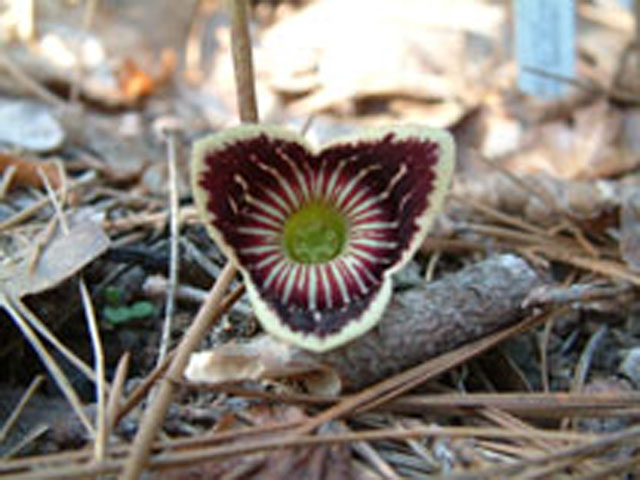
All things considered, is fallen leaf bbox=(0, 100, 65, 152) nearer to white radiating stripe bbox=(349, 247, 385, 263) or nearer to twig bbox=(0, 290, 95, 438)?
twig bbox=(0, 290, 95, 438)

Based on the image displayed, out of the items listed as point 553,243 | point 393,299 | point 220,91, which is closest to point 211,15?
point 220,91

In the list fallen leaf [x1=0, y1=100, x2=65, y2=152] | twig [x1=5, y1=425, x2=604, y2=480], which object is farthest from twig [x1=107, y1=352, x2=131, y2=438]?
fallen leaf [x1=0, y1=100, x2=65, y2=152]

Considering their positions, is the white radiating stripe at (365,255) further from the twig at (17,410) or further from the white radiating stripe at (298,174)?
the twig at (17,410)

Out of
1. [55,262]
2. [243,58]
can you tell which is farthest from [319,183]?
[55,262]

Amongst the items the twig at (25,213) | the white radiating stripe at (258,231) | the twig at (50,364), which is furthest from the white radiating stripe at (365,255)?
the twig at (25,213)

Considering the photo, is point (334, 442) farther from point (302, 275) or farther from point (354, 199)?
point (354, 199)

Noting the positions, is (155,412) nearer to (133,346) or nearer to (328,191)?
(133,346)

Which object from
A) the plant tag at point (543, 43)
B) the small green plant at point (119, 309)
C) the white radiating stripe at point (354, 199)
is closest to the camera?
the white radiating stripe at point (354, 199)
